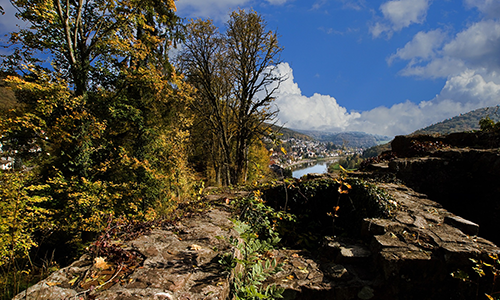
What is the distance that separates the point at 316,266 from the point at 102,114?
10.1m

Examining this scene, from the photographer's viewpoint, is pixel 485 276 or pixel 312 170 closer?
pixel 485 276

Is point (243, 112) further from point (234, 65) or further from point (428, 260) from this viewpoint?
point (428, 260)

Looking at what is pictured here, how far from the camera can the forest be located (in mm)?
7121

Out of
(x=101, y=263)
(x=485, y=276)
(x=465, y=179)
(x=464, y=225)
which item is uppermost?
(x=465, y=179)

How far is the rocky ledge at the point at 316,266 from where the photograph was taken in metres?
1.69

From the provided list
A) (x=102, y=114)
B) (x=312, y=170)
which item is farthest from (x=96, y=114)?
(x=312, y=170)

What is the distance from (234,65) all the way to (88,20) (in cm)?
673

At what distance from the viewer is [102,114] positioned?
29.4ft

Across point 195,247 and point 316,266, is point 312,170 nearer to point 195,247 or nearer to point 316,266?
point 316,266

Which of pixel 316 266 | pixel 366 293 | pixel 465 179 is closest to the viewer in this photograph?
pixel 366 293

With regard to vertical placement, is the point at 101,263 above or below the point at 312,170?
above

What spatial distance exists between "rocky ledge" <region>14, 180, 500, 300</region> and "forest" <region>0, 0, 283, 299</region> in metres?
4.03

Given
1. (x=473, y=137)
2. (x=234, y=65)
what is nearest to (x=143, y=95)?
(x=234, y=65)

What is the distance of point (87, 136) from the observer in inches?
317
